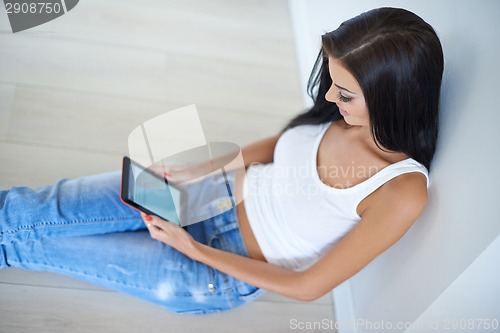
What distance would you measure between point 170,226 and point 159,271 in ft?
0.33

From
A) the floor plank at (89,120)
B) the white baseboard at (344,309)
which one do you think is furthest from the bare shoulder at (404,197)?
the floor plank at (89,120)

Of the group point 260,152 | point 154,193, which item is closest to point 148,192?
point 154,193

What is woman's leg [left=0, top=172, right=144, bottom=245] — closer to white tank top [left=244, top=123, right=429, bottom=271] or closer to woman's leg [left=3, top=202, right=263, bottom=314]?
woman's leg [left=3, top=202, right=263, bottom=314]

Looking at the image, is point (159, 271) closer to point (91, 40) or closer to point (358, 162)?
point (358, 162)

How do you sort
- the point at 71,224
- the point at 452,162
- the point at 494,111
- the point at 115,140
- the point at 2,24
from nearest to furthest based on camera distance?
the point at 494,111 → the point at 452,162 → the point at 71,224 → the point at 115,140 → the point at 2,24

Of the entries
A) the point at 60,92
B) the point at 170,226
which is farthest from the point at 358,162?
the point at 60,92

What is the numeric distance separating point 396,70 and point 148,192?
0.62m

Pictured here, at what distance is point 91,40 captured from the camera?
1.73m

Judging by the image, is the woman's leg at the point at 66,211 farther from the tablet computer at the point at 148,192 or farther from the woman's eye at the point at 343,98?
the woman's eye at the point at 343,98

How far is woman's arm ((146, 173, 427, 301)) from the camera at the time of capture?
0.88 metres

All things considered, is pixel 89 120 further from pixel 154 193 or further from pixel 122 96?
pixel 154 193

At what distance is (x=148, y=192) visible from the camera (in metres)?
1.13

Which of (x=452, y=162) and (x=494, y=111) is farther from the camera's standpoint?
(x=452, y=162)

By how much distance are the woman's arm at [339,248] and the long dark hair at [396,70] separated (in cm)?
8
